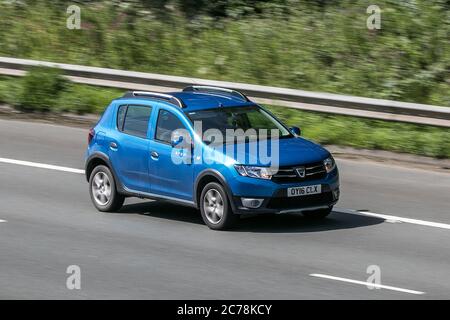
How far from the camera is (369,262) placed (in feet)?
39.6

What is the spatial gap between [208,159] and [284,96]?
6.45 metres

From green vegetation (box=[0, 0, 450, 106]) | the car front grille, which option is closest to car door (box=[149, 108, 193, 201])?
the car front grille

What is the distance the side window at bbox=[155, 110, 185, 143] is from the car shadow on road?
44.7 inches

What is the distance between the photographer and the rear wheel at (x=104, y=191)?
48.7 feet

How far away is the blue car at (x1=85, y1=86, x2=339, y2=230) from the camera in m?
13.3

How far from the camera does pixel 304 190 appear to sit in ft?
44.1

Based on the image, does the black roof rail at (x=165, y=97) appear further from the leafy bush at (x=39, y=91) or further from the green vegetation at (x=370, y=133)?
the leafy bush at (x=39, y=91)

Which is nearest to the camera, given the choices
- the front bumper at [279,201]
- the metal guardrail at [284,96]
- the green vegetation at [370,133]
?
the front bumper at [279,201]

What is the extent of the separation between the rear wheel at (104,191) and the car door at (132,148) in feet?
0.82

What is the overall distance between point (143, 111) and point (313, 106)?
18.2ft

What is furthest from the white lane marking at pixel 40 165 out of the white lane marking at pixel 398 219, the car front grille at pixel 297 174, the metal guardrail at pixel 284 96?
the car front grille at pixel 297 174

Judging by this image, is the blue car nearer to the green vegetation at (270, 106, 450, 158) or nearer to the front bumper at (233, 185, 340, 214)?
the front bumper at (233, 185, 340, 214)

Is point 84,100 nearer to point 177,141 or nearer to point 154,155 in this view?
point 154,155
